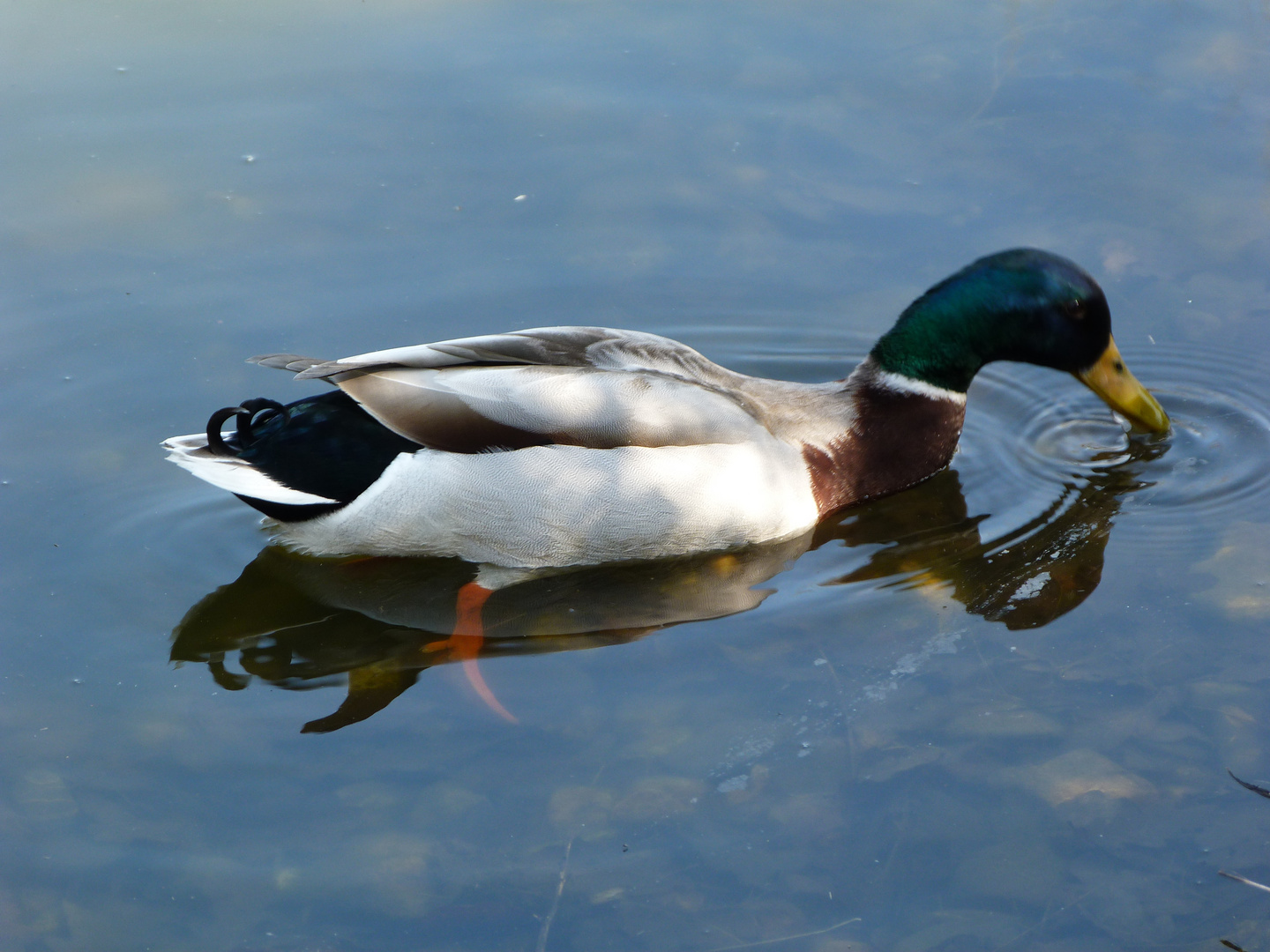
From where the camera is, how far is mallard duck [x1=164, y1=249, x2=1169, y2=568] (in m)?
4.80

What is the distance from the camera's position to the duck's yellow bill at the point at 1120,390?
5.51 metres

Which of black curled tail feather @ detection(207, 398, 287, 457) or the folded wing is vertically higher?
the folded wing

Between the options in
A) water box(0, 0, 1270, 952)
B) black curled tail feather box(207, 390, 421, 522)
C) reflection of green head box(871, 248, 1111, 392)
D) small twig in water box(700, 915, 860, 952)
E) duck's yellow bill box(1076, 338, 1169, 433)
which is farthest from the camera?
duck's yellow bill box(1076, 338, 1169, 433)

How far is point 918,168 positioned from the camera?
7.11 m

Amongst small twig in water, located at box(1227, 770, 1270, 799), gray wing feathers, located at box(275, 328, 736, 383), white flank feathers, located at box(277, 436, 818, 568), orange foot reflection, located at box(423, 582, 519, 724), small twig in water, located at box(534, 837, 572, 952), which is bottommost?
small twig in water, located at box(534, 837, 572, 952)

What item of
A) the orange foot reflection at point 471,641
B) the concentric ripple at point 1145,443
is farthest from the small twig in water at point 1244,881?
the orange foot reflection at point 471,641

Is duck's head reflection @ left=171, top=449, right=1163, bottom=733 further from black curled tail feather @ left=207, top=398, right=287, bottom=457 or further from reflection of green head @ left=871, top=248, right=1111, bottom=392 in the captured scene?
reflection of green head @ left=871, top=248, right=1111, bottom=392

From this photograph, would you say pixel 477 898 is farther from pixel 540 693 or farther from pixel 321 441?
pixel 321 441

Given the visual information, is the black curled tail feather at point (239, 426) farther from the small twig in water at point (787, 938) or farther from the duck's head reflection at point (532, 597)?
the small twig in water at point (787, 938)

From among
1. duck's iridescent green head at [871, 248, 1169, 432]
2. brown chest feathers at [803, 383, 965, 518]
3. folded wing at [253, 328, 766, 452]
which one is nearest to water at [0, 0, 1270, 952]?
brown chest feathers at [803, 383, 965, 518]

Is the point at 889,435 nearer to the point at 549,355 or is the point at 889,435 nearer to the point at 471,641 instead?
the point at 549,355

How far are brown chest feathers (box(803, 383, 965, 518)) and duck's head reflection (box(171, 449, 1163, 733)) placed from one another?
17cm

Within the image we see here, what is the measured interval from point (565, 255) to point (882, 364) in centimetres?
188

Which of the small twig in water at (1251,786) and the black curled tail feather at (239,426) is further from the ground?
the black curled tail feather at (239,426)
